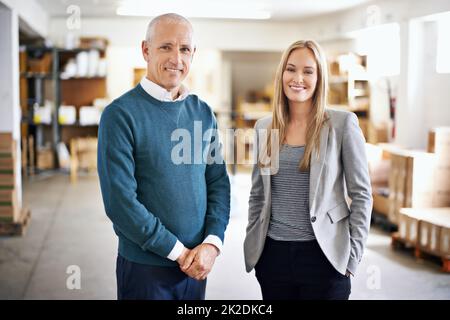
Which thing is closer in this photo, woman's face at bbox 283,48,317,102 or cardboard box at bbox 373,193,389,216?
woman's face at bbox 283,48,317,102

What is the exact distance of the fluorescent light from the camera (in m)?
8.34

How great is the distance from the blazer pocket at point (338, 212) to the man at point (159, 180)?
15.7 inches

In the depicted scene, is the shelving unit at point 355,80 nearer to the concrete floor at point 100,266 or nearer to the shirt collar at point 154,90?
the concrete floor at point 100,266

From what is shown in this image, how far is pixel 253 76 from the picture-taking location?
12391mm

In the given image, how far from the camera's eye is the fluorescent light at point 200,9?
834cm

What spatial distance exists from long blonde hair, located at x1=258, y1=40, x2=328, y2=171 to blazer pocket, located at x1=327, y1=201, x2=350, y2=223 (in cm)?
18

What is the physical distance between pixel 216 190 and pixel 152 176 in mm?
290

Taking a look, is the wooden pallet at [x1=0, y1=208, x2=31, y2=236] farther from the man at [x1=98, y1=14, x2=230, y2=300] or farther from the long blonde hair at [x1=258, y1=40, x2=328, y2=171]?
the long blonde hair at [x1=258, y1=40, x2=328, y2=171]

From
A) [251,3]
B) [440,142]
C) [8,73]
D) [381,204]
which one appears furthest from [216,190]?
[251,3]

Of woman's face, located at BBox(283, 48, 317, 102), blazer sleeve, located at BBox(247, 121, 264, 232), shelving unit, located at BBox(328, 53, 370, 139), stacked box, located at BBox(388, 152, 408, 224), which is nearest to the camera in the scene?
woman's face, located at BBox(283, 48, 317, 102)

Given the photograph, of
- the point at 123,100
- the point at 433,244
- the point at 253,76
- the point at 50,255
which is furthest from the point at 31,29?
the point at 123,100

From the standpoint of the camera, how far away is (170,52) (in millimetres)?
1785

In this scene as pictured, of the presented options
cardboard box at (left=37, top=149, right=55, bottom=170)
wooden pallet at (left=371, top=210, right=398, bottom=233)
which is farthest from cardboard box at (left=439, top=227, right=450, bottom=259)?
cardboard box at (left=37, top=149, right=55, bottom=170)
